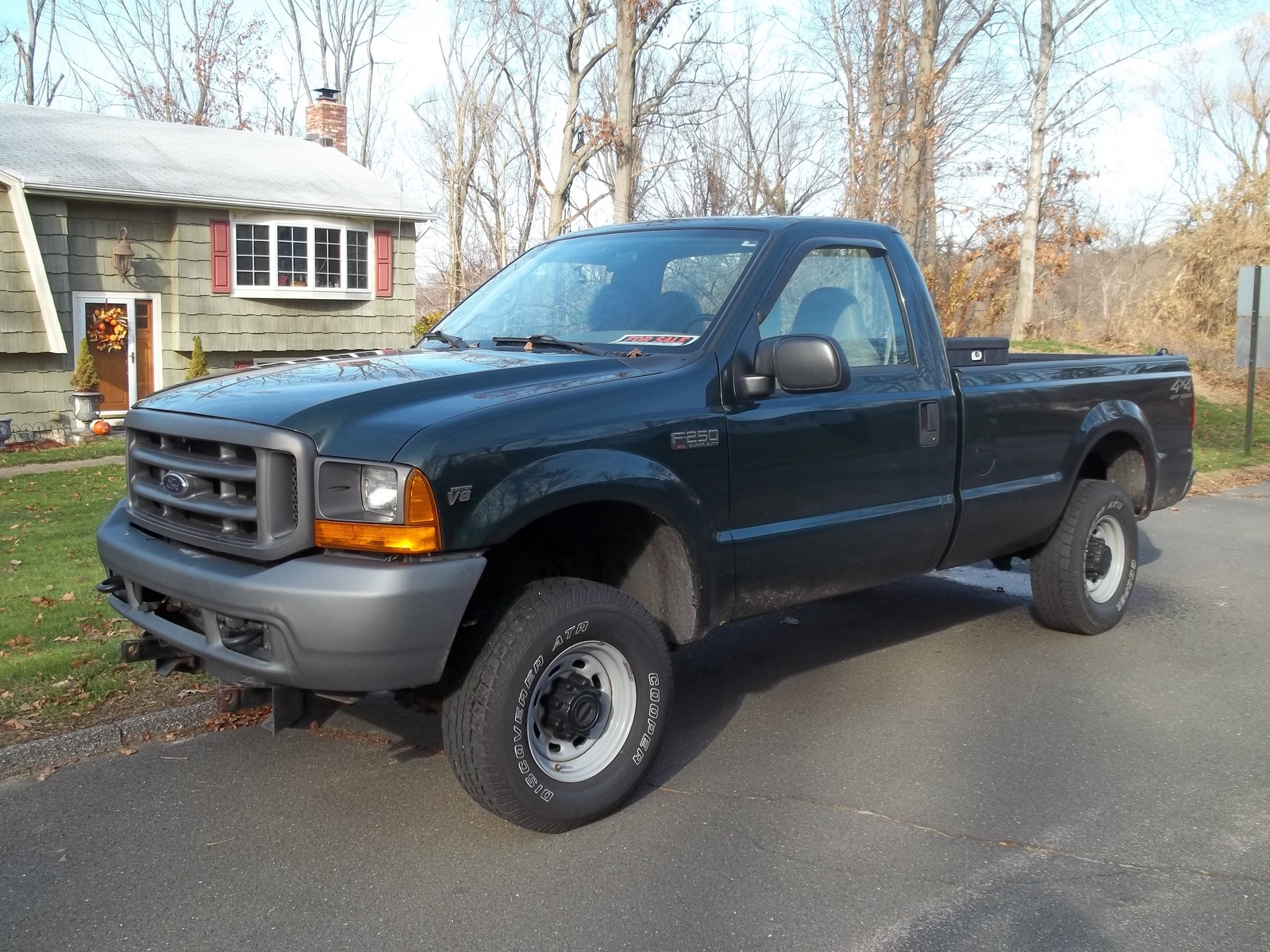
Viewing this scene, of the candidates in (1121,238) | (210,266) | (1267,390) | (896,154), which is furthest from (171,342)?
(1121,238)

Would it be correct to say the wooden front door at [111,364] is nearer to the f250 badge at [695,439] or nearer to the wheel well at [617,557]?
the wheel well at [617,557]

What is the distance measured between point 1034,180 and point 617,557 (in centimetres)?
2464

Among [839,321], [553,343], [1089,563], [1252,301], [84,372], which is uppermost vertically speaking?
[1252,301]

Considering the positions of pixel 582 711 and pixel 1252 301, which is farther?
pixel 1252 301

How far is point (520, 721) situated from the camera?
376 centimetres

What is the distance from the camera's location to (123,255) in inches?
695

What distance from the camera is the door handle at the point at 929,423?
16.9ft

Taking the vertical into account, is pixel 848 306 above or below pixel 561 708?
above

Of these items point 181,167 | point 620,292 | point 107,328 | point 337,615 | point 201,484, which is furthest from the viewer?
point 181,167

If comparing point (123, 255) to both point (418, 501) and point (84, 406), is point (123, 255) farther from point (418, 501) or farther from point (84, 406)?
point (418, 501)

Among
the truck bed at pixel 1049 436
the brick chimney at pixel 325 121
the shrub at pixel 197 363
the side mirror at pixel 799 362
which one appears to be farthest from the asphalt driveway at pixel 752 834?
the brick chimney at pixel 325 121

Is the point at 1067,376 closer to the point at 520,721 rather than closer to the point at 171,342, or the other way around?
the point at 520,721

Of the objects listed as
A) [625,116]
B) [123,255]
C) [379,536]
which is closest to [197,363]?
[123,255]

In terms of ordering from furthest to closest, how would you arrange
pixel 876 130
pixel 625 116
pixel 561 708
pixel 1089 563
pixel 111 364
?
1. pixel 876 130
2. pixel 625 116
3. pixel 111 364
4. pixel 1089 563
5. pixel 561 708
